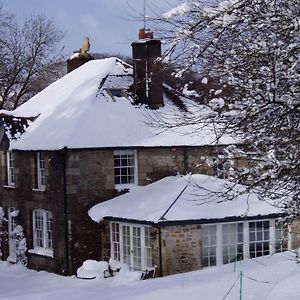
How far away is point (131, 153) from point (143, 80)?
276 centimetres

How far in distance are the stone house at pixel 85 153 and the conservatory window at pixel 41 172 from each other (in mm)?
35

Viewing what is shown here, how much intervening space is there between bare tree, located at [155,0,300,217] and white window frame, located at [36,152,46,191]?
47.8 ft

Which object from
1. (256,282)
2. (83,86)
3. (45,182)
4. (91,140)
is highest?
(83,86)

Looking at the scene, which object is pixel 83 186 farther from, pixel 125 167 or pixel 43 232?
pixel 43 232

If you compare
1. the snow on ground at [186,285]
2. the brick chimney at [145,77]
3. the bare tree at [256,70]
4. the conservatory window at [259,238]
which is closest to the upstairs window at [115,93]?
the brick chimney at [145,77]

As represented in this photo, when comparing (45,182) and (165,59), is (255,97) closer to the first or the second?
(165,59)

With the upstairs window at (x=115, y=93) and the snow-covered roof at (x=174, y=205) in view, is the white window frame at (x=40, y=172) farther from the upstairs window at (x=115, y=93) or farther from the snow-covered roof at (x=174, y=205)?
the upstairs window at (x=115, y=93)

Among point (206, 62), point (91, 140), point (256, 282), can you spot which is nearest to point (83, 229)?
point (91, 140)

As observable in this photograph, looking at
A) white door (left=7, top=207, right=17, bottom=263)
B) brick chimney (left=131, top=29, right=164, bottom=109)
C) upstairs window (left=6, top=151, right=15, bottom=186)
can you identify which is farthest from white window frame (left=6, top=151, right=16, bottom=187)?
brick chimney (left=131, top=29, right=164, bottom=109)

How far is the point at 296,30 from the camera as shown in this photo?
6.91 m

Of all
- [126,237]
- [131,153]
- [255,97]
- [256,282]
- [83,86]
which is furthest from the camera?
[83,86]

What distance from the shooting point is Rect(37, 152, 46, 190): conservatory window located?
2234 centimetres

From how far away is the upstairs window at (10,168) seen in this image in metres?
24.1

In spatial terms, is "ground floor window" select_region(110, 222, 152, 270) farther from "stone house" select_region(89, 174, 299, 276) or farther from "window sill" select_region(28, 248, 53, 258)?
"window sill" select_region(28, 248, 53, 258)
